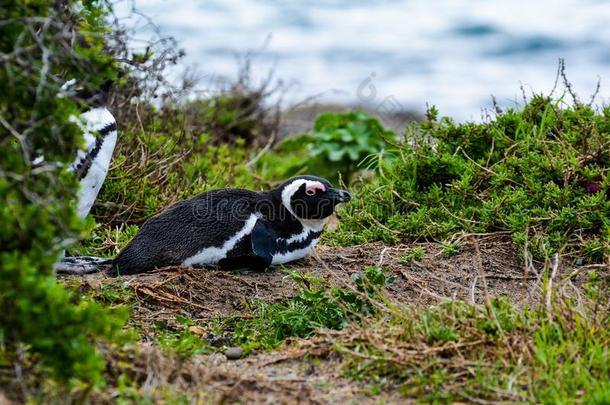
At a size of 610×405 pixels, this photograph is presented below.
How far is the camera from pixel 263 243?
5539 mm

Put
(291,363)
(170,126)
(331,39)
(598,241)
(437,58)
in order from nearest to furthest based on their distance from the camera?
1. (291,363)
2. (598,241)
3. (170,126)
4. (437,58)
5. (331,39)

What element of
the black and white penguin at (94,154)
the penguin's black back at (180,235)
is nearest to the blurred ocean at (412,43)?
the black and white penguin at (94,154)

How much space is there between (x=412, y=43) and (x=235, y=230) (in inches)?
807

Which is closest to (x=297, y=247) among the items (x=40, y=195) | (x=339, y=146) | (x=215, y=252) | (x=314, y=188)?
(x=314, y=188)

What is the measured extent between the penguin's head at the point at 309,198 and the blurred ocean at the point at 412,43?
1163 centimetres

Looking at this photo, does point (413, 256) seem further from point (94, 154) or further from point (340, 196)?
point (94, 154)

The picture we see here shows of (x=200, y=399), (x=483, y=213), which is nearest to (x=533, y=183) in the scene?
(x=483, y=213)

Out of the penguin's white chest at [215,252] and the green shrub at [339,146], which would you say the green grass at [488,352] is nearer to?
the penguin's white chest at [215,252]

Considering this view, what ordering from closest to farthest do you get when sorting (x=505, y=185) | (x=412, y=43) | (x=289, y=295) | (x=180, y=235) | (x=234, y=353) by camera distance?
(x=234, y=353) → (x=289, y=295) → (x=180, y=235) → (x=505, y=185) → (x=412, y=43)

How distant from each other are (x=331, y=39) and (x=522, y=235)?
67.3ft

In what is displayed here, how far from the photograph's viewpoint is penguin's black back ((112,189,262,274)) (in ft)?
17.9

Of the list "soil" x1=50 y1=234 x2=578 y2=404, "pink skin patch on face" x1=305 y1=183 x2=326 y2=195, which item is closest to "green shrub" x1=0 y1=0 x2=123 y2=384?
"soil" x1=50 y1=234 x2=578 y2=404

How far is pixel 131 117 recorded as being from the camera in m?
7.71

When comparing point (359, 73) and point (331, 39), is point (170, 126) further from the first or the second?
point (331, 39)
